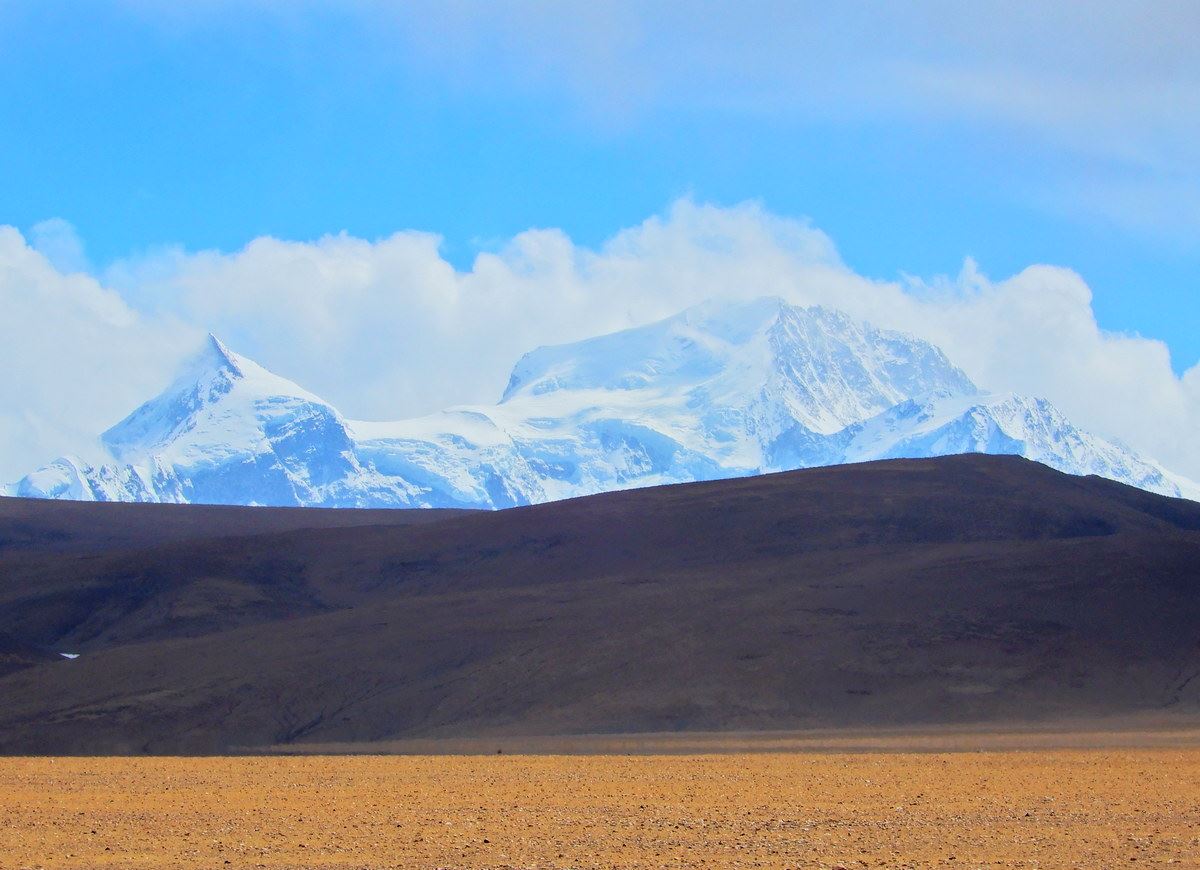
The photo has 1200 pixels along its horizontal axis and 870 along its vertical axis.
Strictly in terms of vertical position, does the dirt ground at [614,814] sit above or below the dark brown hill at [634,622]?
below

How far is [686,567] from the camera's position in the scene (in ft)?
263

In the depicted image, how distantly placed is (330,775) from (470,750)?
1334cm

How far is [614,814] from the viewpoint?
995 inches

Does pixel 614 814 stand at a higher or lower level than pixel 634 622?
lower

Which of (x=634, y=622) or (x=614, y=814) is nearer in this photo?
(x=614, y=814)

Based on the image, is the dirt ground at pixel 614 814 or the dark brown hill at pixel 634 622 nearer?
the dirt ground at pixel 614 814

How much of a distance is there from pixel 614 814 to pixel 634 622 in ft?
128

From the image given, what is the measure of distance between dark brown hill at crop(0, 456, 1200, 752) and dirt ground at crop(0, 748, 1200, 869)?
18302 mm

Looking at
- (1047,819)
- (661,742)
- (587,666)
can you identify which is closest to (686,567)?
(587,666)

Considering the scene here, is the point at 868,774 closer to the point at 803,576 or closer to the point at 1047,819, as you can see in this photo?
the point at 1047,819

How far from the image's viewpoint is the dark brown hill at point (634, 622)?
182ft

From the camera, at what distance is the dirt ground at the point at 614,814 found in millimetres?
20688

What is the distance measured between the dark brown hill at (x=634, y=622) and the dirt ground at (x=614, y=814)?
1830 centimetres

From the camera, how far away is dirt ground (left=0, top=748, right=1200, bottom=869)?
2069 cm
